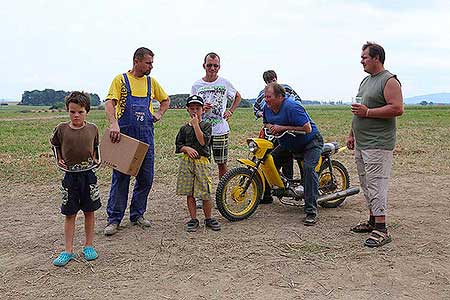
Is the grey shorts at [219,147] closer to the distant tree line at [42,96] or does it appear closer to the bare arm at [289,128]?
the bare arm at [289,128]

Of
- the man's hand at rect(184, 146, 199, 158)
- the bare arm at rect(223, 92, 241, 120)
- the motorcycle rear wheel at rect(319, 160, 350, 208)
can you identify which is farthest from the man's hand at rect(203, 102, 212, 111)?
the motorcycle rear wheel at rect(319, 160, 350, 208)

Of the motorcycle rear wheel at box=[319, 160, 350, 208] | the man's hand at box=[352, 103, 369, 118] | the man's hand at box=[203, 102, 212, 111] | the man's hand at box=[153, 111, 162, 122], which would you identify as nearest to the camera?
the man's hand at box=[352, 103, 369, 118]

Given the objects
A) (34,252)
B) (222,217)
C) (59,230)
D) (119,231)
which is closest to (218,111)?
(222,217)

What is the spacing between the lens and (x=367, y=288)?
398 cm

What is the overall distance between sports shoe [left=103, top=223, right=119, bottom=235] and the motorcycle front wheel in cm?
119

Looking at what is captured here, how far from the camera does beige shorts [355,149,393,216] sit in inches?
199

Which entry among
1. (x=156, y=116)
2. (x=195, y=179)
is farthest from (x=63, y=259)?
(x=156, y=116)

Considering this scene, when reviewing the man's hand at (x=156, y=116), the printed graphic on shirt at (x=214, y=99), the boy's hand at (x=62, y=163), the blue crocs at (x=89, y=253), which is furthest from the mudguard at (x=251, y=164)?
the boy's hand at (x=62, y=163)

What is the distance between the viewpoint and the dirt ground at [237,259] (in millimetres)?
3951

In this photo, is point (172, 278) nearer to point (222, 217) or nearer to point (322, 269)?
point (322, 269)

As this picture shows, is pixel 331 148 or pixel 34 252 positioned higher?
pixel 331 148

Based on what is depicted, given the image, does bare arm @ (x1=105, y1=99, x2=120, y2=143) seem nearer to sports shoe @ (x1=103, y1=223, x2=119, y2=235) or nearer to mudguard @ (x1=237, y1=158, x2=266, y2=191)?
sports shoe @ (x1=103, y1=223, x2=119, y2=235)

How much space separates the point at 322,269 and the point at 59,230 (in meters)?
3.00

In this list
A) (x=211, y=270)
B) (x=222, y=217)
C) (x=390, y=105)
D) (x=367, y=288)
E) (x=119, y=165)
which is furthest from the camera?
(x=222, y=217)
